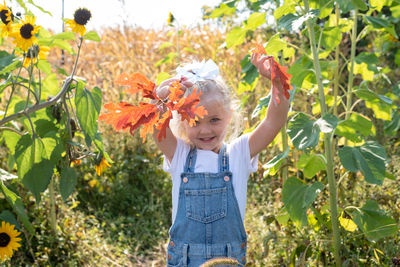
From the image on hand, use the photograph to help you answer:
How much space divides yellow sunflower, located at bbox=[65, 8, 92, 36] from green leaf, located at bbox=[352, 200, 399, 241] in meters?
1.30

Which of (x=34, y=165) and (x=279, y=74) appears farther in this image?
(x=34, y=165)

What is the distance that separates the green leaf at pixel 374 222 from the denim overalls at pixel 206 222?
0.56 meters

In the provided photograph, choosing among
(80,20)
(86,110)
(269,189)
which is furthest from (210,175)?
(269,189)

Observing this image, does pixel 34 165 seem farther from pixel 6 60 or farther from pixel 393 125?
pixel 393 125

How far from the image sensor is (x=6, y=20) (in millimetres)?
1665

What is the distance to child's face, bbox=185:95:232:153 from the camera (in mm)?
1638

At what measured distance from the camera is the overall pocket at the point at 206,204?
1.64 meters

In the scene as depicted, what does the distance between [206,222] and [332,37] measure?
103cm

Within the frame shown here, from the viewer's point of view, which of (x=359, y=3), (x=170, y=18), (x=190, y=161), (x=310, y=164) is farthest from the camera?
(x=170, y=18)

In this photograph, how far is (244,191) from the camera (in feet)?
5.63

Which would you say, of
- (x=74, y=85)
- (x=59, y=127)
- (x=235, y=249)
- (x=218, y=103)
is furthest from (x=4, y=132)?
(x=235, y=249)

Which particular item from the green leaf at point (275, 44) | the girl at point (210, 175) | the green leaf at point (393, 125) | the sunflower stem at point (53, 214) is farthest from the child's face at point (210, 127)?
the green leaf at point (393, 125)

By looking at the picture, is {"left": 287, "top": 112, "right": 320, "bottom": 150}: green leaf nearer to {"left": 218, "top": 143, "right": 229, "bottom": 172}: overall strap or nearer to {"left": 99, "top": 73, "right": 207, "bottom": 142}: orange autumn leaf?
{"left": 218, "top": 143, "right": 229, "bottom": 172}: overall strap

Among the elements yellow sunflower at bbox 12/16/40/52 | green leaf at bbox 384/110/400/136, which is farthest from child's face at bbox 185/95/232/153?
green leaf at bbox 384/110/400/136
